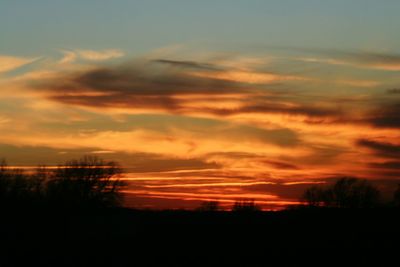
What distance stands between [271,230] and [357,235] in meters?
4.07

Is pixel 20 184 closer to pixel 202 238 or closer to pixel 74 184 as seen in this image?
pixel 74 184

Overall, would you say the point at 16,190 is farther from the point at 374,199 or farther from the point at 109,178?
the point at 374,199

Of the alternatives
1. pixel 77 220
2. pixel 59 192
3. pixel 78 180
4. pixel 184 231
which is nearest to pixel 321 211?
pixel 184 231

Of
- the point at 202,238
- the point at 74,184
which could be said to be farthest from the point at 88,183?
the point at 202,238

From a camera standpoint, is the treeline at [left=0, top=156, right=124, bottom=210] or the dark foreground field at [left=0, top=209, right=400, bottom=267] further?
the treeline at [left=0, top=156, right=124, bottom=210]

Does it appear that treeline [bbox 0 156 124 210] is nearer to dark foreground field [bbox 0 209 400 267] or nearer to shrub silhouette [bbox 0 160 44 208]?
shrub silhouette [bbox 0 160 44 208]

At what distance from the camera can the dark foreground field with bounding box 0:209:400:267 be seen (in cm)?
2975

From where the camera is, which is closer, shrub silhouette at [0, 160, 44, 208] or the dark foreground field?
the dark foreground field

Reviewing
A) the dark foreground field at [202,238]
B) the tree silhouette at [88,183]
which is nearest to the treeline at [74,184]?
the tree silhouette at [88,183]

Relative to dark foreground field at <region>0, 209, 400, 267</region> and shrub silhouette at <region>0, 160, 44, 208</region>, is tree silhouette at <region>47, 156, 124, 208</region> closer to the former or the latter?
shrub silhouette at <region>0, 160, 44, 208</region>

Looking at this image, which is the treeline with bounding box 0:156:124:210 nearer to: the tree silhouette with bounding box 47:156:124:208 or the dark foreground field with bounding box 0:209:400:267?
the tree silhouette with bounding box 47:156:124:208

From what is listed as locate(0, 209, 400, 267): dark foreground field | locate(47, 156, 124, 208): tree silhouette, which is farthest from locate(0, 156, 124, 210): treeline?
locate(0, 209, 400, 267): dark foreground field

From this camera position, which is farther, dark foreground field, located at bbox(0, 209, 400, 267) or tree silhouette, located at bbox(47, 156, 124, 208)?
tree silhouette, located at bbox(47, 156, 124, 208)

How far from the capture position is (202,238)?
33.7m
